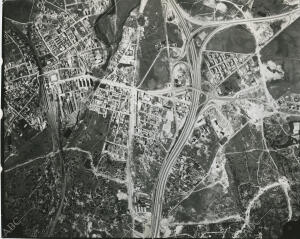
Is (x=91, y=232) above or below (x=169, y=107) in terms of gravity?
below

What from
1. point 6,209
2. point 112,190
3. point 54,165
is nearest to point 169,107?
point 112,190

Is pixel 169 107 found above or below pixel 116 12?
below

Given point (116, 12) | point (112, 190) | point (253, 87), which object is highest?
point (116, 12)

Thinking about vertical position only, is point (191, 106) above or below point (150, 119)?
above

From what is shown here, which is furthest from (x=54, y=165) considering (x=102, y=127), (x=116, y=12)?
(x=116, y=12)

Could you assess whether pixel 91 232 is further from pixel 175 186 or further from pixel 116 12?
pixel 116 12

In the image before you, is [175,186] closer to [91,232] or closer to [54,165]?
[91,232]
